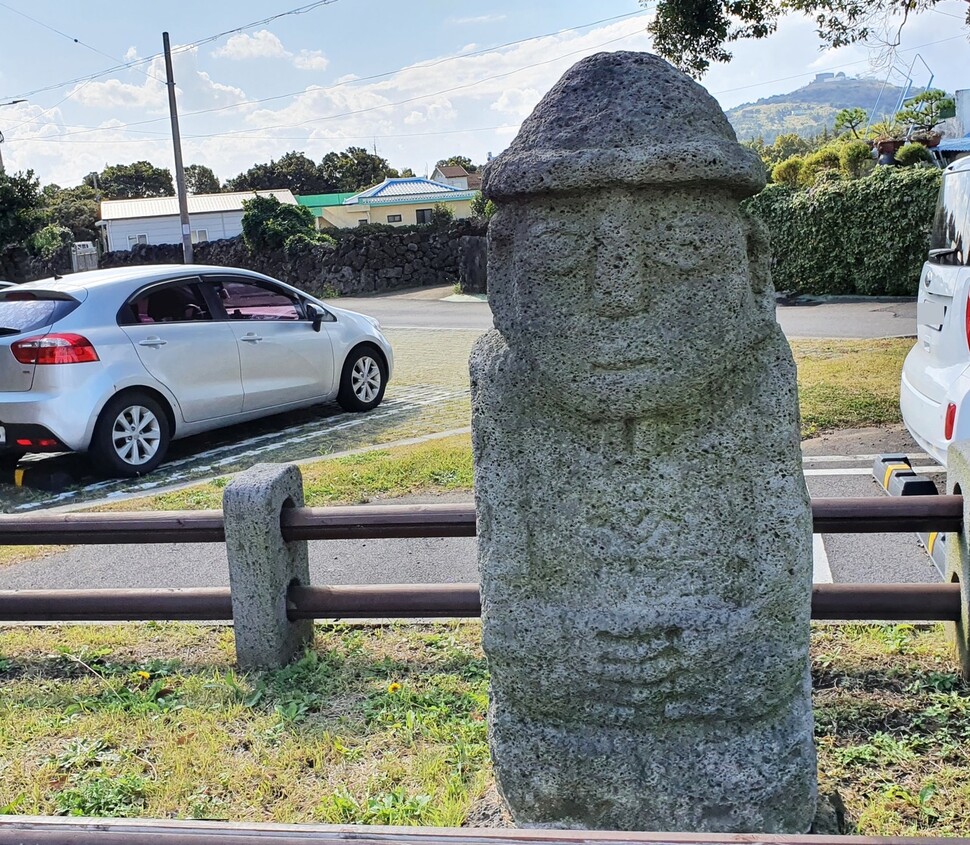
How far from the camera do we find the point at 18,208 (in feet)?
82.0

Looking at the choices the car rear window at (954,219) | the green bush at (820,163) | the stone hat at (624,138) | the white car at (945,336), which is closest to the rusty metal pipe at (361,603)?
the white car at (945,336)

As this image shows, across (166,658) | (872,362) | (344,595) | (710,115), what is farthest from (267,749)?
(872,362)

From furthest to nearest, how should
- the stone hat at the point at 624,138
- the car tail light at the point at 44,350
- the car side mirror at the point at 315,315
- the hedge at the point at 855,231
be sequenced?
the hedge at the point at 855,231 < the car side mirror at the point at 315,315 < the car tail light at the point at 44,350 < the stone hat at the point at 624,138

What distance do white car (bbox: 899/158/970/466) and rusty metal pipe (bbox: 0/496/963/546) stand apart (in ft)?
4.98

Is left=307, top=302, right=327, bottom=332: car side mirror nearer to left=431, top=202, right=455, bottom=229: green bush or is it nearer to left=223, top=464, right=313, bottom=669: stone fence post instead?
left=223, top=464, right=313, bottom=669: stone fence post

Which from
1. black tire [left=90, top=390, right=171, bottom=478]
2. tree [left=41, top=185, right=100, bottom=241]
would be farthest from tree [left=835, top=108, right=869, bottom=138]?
tree [left=41, top=185, right=100, bottom=241]

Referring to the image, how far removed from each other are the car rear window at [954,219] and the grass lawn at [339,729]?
2.40 metres

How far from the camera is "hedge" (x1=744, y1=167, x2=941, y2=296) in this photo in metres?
16.8

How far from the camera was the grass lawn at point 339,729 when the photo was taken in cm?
314

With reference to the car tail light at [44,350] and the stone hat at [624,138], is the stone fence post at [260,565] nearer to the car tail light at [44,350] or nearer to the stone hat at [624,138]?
the stone hat at [624,138]

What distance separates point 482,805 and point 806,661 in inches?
43.7

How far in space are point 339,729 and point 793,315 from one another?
13615 mm

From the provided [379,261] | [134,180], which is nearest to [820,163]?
[379,261]

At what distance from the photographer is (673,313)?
2.23 meters
